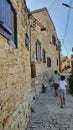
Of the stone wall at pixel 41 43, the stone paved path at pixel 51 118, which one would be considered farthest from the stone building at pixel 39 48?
the stone paved path at pixel 51 118

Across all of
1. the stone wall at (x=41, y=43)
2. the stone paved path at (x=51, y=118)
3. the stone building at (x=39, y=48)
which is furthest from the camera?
the stone wall at (x=41, y=43)

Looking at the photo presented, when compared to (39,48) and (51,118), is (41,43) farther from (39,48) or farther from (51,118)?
(51,118)

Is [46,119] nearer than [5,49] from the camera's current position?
No

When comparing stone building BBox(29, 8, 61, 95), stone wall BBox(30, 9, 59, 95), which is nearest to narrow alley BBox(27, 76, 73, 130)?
stone building BBox(29, 8, 61, 95)

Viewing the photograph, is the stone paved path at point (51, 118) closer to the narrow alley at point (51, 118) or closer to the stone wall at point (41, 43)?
the narrow alley at point (51, 118)

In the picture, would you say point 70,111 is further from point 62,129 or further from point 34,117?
point 62,129

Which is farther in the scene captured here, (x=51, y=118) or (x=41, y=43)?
(x=41, y=43)

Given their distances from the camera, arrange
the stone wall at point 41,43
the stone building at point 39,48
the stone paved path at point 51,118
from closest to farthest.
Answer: the stone paved path at point 51,118
the stone building at point 39,48
the stone wall at point 41,43

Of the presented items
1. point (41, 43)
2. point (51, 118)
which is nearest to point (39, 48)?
point (41, 43)

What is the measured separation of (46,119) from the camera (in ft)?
31.8

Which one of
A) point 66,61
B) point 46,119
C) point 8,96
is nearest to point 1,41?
point 8,96

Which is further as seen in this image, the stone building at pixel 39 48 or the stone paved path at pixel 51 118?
the stone building at pixel 39 48

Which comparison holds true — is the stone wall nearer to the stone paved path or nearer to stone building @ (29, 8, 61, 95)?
stone building @ (29, 8, 61, 95)

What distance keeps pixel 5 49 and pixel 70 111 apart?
672 cm
